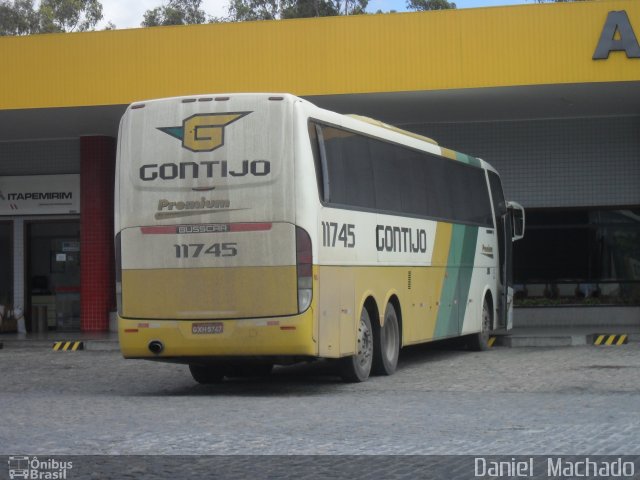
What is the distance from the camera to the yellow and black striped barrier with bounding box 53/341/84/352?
22.7m

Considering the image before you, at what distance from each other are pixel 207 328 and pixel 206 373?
8.01ft

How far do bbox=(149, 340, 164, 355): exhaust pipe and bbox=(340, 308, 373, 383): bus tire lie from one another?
8.35ft

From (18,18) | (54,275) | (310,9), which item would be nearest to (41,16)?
(18,18)

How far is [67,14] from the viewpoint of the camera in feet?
217

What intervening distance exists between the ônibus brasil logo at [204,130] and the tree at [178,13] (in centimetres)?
5186

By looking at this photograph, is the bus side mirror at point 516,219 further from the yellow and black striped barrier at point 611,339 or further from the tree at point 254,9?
the tree at point 254,9

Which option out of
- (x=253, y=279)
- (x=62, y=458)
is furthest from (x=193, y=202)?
(x=62, y=458)

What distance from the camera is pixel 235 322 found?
526 inches

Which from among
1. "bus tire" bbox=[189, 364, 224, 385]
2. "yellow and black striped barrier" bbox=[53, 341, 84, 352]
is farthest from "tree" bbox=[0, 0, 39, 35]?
"bus tire" bbox=[189, 364, 224, 385]

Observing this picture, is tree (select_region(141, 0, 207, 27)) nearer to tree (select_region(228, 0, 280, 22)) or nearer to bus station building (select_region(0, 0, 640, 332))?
tree (select_region(228, 0, 280, 22))

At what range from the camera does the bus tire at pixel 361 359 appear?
1482cm

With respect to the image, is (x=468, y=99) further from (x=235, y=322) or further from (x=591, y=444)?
(x=591, y=444)

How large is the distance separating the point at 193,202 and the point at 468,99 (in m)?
10.8

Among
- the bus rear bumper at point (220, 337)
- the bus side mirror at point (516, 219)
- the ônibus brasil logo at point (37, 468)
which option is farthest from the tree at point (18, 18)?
the ônibus brasil logo at point (37, 468)
